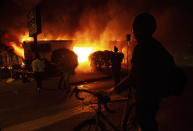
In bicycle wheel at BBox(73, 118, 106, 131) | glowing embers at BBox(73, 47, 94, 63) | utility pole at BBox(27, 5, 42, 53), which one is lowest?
bicycle wheel at BBox(73, 118, 106, 131)

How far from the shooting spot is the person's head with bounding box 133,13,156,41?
1792 mm

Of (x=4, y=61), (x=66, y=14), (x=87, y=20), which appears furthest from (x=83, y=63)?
(x=66, y=14)

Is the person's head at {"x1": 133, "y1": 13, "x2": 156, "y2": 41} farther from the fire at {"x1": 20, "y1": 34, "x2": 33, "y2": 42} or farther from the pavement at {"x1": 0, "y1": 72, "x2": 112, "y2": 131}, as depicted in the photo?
the fire at {"x1": 20, "y1": 34, "x2": 33, "y2": 42}

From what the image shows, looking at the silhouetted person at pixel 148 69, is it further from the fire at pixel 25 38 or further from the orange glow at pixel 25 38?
the fire at pixel 25 38

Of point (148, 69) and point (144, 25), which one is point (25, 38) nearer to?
point (144, 25)

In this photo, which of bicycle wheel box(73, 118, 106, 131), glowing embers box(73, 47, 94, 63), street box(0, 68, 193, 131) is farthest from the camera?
glowing embers box(73, 47, 94, 63)

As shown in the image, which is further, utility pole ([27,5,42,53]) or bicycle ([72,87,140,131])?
utility pole ([27,5,42,53])

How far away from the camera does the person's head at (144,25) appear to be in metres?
1.79

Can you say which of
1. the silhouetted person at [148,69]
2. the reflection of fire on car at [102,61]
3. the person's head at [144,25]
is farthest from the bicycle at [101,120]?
the reflection of fire on car at [102,61]

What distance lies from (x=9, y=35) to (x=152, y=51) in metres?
27.7

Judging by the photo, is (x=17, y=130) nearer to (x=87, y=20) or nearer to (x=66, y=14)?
(x=87, y=20)

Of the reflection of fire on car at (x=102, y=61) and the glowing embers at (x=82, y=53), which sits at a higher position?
the glowing embers at (x=82, y=53)

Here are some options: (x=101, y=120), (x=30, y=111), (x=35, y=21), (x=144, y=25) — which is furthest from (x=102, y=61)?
(x=144, y=25)

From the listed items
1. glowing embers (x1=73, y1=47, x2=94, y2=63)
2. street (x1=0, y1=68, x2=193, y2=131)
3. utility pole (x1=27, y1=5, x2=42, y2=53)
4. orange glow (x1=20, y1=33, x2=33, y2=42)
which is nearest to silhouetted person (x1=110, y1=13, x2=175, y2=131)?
street (x1=0, y1=68, x2=193, y2=131)
